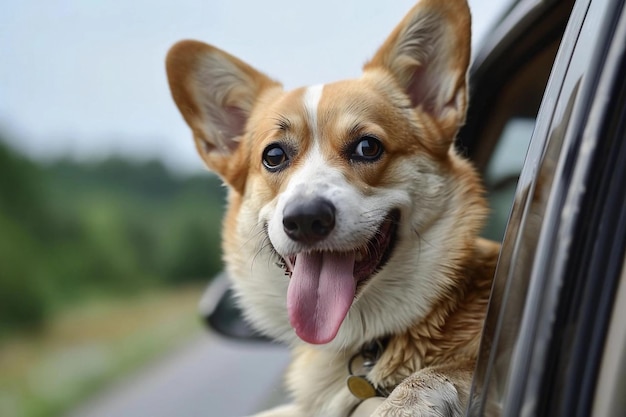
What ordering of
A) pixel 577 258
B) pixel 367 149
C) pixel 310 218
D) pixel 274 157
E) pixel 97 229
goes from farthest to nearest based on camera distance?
pixel 97 229 < pixel 274 157 < pixel 367 149 < pixel 310 218 < pixel 577 258

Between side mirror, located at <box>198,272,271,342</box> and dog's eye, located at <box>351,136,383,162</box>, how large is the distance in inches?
49.1

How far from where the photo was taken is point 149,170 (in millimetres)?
11914

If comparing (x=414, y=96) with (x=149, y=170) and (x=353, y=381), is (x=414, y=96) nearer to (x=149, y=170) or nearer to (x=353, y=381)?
(x=353, y=381)

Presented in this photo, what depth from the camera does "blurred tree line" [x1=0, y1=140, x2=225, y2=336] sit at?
996 cm

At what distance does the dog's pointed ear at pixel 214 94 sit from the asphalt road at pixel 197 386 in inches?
108

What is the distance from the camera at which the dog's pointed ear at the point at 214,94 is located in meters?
2.57

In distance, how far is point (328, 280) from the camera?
203 centimetres

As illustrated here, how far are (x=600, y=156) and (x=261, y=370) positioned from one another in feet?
20.9

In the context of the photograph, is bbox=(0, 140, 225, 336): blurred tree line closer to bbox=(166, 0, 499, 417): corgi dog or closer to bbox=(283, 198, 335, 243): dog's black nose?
bbox=(166, 0, 499, 417): corgi dog

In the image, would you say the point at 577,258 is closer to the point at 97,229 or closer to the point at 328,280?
the point at 328,280

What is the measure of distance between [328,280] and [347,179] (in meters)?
0.32

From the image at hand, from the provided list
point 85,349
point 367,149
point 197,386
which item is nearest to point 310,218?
point 367,149

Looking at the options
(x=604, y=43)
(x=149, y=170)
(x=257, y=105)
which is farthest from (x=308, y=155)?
(x=149, y=170)

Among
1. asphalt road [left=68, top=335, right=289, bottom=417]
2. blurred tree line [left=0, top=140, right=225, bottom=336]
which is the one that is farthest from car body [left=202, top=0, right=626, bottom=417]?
blurred tree line [left=0, top=140, right=225, bottom=336]
